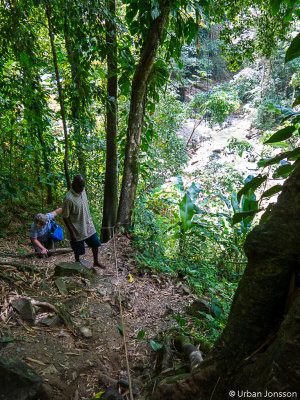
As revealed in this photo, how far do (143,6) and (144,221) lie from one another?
3.19m

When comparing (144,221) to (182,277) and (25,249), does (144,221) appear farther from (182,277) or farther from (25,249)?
(25,249)

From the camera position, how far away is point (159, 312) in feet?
10.3

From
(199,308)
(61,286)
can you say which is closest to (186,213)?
(199,308)

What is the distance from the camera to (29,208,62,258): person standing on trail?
4.07 metres

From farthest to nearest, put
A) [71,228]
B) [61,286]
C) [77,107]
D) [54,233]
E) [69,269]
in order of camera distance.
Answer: [77,107], [54,233], [71,228], [69,269], [61,286]

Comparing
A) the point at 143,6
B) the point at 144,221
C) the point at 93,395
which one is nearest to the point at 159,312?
the point at 93,395

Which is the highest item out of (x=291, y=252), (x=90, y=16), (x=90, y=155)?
(x=90, y=16)

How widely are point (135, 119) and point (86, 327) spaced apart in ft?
11.1

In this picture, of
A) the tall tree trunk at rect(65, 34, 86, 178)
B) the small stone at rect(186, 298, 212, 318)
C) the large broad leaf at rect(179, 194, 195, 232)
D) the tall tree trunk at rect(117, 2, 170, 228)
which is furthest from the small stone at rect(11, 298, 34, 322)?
the tall tree trunk at rect(65, 34, 86, 178)

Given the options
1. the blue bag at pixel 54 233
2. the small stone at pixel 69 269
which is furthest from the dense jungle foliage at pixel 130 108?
the small stone at pixel 69 269

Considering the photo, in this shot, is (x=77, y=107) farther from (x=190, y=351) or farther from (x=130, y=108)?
(x=190, y=351)

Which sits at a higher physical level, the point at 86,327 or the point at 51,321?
the point at 51,321

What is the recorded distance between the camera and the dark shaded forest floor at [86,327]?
1.82m

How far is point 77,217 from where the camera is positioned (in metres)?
3.57
